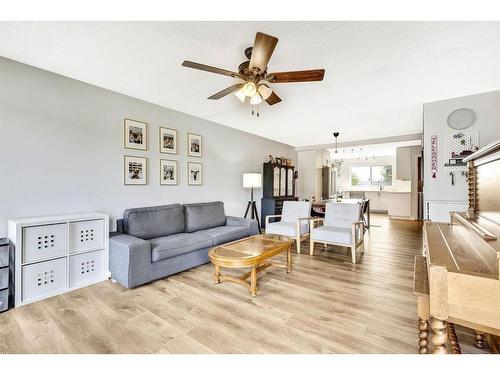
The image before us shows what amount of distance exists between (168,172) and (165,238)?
3.89ft

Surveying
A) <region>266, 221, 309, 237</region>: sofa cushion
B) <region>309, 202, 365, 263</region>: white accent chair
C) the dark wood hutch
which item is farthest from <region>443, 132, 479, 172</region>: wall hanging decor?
the dark wood hutch

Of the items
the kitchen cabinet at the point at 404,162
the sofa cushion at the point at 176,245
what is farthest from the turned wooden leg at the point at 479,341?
the kitchen cabinet at the point at 404,162

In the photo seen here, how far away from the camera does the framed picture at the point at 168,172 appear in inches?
145

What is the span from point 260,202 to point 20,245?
433 cm

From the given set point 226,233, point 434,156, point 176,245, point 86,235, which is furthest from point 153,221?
point 434,156

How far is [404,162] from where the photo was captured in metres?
7.62

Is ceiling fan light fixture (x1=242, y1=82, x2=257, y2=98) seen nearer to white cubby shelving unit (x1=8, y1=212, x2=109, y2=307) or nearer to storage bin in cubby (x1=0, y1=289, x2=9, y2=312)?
white cubby shelving unit (x1=8, y1=212, x2=109, y2=307)

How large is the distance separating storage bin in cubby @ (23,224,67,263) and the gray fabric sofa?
0.48 metres

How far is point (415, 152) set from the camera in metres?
7.46

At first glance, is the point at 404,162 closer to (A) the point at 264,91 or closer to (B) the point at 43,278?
(A) the point at 264,91

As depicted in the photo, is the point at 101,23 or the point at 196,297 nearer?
the point at 101,23

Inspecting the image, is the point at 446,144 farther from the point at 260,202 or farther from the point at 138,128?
the point at 138,128

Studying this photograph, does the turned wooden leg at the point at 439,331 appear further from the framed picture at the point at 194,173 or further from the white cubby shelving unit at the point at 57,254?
the framed picture at the point at 194,173
